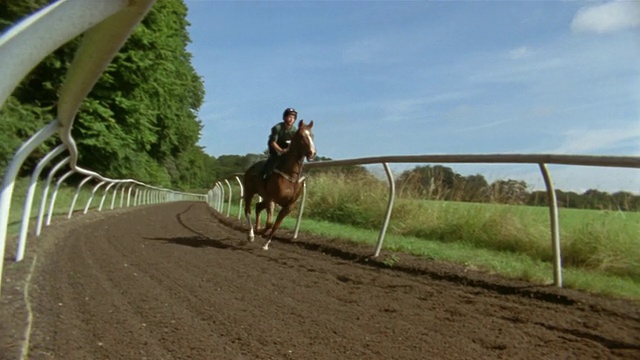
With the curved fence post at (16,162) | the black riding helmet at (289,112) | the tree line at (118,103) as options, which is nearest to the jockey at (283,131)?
the black riding helmet at (289,112)

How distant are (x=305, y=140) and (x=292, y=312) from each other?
467 cm

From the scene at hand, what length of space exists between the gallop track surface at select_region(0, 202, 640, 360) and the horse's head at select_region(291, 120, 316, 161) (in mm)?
1929

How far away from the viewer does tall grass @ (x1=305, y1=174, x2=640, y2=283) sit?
695cm

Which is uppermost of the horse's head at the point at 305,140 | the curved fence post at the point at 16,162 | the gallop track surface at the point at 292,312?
the horse's head at the point at 305,140

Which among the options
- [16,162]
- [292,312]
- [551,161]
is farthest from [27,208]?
[551,161]

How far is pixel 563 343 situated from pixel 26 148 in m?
4.53

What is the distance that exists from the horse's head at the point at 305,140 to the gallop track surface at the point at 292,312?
1929mm

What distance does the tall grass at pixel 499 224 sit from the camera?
6953mm

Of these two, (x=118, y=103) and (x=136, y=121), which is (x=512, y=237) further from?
(x=136, y=121)

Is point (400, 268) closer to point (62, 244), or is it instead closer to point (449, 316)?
point (449, 316)

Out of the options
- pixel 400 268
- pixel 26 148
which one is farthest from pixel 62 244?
pixel 400 268

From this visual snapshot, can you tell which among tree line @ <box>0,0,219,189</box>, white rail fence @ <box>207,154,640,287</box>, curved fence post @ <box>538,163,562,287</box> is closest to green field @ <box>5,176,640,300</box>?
curved fence post @ <box>538,163,562,287</box>

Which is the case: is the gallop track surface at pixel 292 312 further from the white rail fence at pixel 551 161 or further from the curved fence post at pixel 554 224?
the white rail fence at pixel 551 161

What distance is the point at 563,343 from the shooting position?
4.30m
